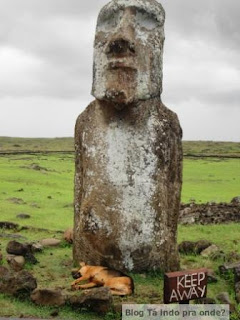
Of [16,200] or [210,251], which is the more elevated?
[210,251]

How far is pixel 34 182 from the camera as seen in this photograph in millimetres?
24266

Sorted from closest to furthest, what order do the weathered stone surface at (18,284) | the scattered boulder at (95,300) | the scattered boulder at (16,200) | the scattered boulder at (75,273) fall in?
the scattered boulder at (95,300) → the weathered stone surface at (18,284) → the scattered boulder at (75,273) → the scattered boulder at (16,200)

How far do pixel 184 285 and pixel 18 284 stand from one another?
2.30m

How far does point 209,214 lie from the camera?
14938 mm

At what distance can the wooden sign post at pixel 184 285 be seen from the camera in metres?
5.61

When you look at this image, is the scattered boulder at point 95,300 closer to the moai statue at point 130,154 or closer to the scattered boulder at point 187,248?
the moai statue at point 130,154

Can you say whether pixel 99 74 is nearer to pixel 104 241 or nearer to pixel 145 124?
pixel 145 124

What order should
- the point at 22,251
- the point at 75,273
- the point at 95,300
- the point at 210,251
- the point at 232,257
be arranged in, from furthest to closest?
the point at 210,251
the point at 232,257
the point at 22,251
the point at 75,273
the point at 95,300

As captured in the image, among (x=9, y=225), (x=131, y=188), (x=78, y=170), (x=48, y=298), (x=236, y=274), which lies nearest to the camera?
(x=48, y=298)

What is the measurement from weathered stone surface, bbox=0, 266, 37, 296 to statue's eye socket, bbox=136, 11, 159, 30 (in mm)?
4205

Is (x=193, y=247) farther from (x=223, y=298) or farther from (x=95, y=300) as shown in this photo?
(x=95, y=300)

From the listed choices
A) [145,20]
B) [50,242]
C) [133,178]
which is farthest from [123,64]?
[50,242]

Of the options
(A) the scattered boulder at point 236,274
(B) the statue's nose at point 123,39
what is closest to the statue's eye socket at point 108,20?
(B) the statue's nose at point 123,39

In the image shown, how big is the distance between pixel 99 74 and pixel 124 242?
2633mm
